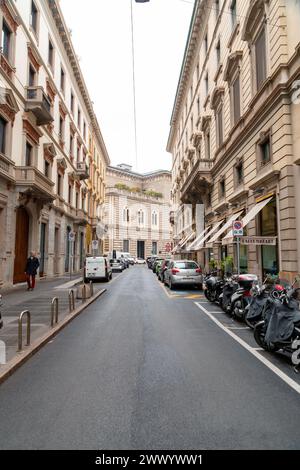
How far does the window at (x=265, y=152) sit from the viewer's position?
45.5 feet

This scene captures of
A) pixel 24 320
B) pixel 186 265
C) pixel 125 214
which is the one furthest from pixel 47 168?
pixel 125 214

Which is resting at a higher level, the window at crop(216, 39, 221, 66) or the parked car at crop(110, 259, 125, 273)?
the window at crop(216, 39, 221, 66)

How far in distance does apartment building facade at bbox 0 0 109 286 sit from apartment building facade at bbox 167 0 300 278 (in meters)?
9.75

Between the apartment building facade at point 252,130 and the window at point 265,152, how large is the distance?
0.04 metres

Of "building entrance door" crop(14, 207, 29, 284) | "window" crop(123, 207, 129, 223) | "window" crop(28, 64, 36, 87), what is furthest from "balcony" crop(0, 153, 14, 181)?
"window" crop(123, 207, 129, 223)

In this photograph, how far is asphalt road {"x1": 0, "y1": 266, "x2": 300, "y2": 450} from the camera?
3008 millimetres

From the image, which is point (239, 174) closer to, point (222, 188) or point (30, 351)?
point (222, 188)

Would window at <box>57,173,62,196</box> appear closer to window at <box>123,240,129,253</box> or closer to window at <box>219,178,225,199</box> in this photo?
window at <box>219,178,225,199</box>

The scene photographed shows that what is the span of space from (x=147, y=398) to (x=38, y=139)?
62.7ft

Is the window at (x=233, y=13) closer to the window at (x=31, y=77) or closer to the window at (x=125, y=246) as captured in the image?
the window at (x=31, y=77)

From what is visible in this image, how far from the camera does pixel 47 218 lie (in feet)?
73.7

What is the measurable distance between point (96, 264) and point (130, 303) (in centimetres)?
967

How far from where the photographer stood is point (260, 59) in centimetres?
1462

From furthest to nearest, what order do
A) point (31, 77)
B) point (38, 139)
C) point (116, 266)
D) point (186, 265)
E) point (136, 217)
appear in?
point (136, 217), point (116, 266), point (38, 139), point (31, 77), point (186, 265)
